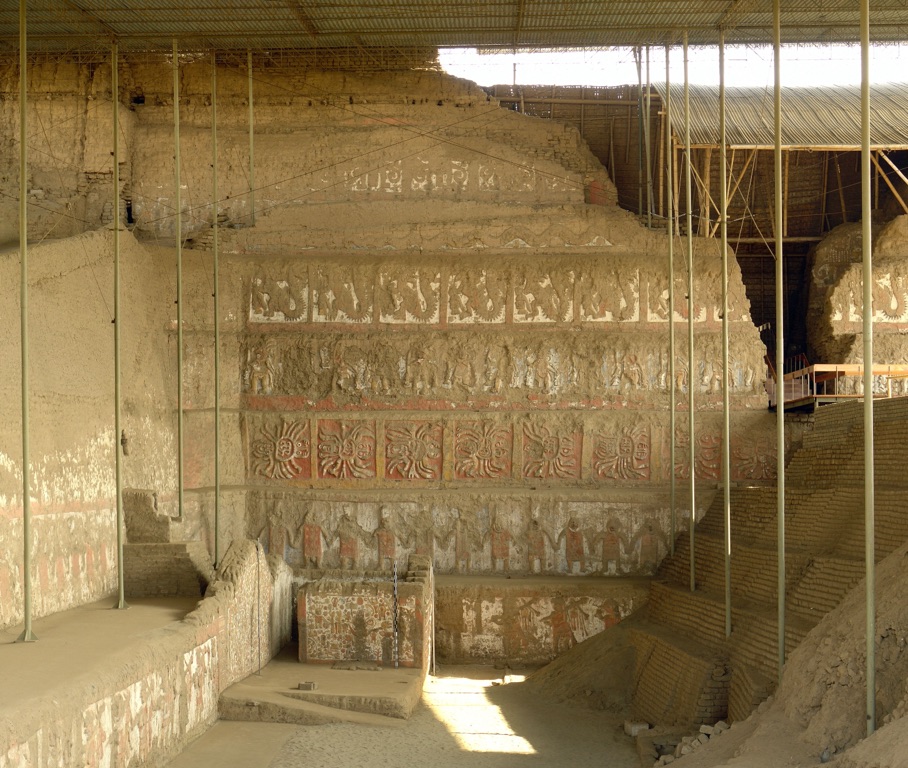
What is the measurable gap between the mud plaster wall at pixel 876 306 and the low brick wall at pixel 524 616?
6.62m

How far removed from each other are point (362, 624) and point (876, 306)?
11.2 metres

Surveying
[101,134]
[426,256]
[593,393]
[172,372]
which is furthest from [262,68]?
[593,393]

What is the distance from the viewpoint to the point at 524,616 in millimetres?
16797

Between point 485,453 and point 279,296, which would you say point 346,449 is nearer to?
point 485,453

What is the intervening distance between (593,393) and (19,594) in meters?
9.64

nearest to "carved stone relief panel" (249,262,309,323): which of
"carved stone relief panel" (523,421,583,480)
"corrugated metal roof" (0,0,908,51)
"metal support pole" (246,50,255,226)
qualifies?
"metal support pole" (246,50,255,226)

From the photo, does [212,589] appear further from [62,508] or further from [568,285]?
[568,285]

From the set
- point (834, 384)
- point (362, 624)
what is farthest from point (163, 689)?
point (834, 384)

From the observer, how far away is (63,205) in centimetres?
1955

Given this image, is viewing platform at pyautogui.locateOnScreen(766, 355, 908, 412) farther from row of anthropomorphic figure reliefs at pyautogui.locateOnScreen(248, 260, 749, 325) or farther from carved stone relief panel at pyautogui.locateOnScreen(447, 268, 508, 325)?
carved stone relief panel at pyautogui.locateOnScreen(447, 268, 508, 325)

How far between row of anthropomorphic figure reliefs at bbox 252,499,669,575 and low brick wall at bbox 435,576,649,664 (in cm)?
76

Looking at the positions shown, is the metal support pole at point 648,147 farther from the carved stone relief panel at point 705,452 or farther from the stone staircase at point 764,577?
the stone staircase at point 764,577

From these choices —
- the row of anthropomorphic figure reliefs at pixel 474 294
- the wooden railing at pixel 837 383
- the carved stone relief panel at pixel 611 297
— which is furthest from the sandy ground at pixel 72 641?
the wooden railing at pixel 837 383

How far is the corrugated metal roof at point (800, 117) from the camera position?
779 inches
